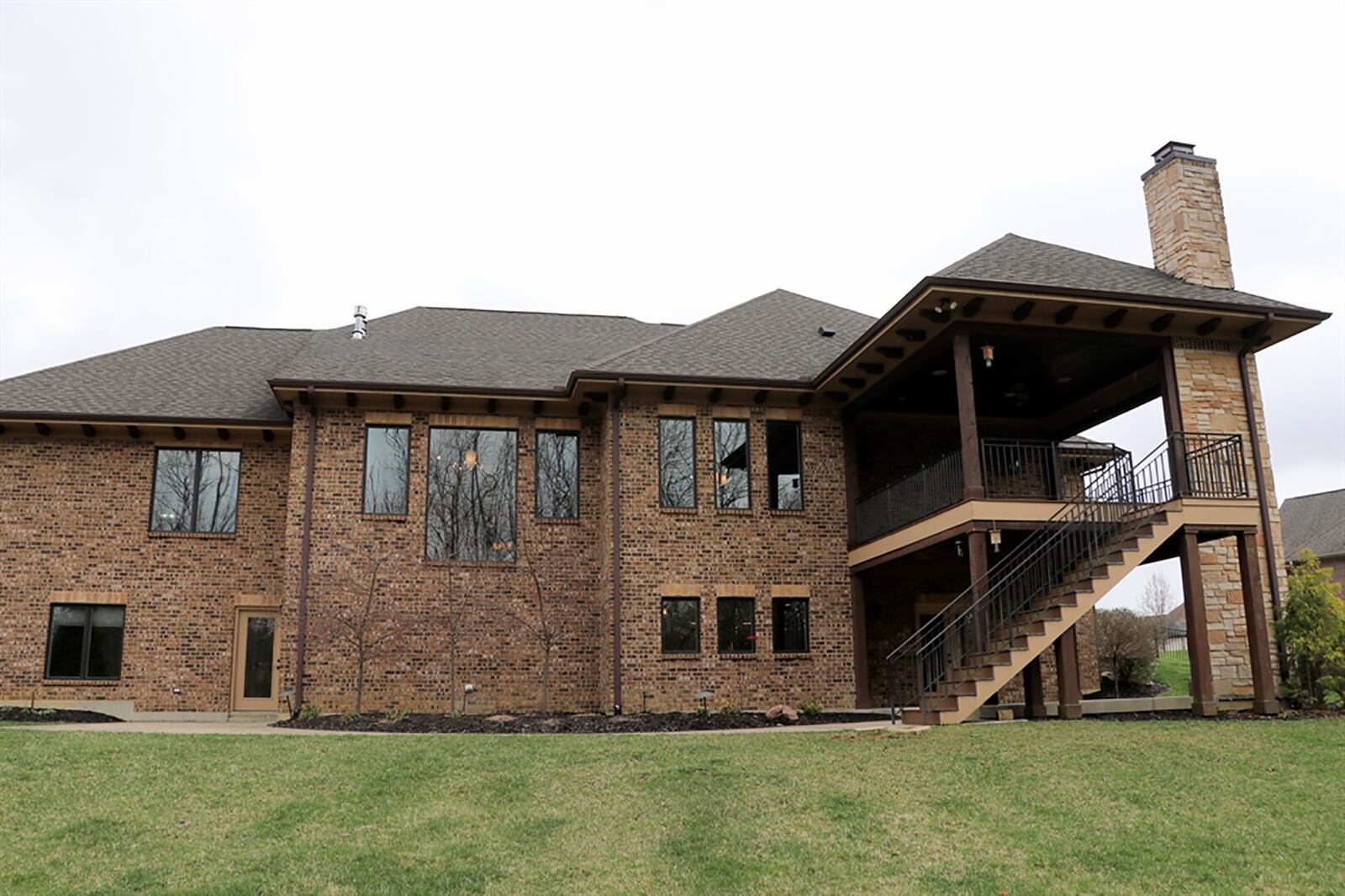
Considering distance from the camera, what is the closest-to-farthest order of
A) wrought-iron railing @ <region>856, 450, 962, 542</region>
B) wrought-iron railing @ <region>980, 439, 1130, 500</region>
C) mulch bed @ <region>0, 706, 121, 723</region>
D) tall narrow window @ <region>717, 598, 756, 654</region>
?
wrought-iron railing @ <region>856, 450, 962, 542</region> → mulch bed @ <region>0, 706, 121, 723</region> → tall narrow window @ <region>717, 598, 756, 654</region> → wrought-iron railing @ <region>980, 439, 1130, 500</region>

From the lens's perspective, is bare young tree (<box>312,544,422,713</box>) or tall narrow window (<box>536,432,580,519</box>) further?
tall narrow window (<box>536,432,580,519</box>)

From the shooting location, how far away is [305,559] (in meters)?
17.0

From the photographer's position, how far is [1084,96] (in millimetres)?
17922

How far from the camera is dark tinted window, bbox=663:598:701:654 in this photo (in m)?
16.9

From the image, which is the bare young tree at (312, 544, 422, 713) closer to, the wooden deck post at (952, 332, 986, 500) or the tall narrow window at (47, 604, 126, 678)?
the tall narrow window at (47, 604, 126, 678)

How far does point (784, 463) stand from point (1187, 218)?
24.2ft

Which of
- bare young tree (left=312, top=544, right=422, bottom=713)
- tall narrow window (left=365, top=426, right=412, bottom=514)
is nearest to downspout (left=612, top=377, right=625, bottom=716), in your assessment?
bare young tree (left=312, top=544, right=422, bottom=713)

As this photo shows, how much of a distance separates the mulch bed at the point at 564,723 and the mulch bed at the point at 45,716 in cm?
306

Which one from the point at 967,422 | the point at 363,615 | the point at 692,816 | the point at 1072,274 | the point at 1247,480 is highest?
the point at 1072,274

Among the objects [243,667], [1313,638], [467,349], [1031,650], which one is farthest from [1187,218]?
[243,667]

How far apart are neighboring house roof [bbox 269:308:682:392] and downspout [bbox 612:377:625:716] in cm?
153

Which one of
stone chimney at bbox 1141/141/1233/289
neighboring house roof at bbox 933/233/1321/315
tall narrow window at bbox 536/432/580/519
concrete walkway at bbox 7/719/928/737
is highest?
stone chimney at bbox 1141/141/1233/289

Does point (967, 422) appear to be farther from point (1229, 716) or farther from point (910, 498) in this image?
point (1229, 716)

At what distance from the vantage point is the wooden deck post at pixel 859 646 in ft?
56.5
